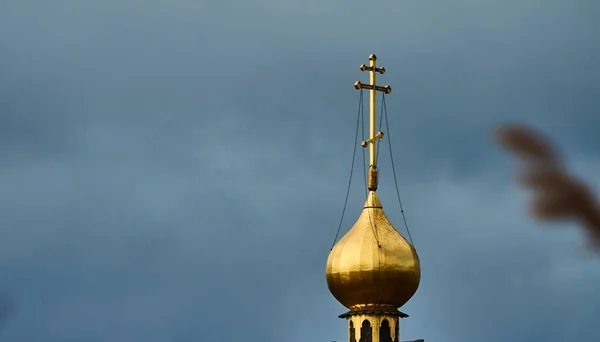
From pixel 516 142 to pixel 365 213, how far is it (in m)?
27.3

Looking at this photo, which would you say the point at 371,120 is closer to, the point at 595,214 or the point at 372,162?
the point at 372,162

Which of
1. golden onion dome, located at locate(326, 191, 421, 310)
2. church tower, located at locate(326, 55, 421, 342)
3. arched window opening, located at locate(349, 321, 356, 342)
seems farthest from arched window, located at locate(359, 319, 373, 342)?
golden onion dome, located at locate(326, 191, 421, 310)

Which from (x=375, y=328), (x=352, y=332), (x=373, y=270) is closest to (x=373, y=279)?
(x=373, y=270)

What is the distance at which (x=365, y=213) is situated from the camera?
103 feet

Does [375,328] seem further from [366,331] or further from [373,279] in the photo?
[373,279]

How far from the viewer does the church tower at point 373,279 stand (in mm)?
29812

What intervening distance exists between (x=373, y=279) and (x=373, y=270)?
201 millimetres

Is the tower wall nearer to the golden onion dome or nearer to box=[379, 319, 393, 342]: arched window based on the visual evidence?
box=[379, 319, 393, 342]: arched window

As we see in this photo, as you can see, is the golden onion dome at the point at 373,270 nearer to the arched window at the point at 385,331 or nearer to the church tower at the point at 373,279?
the church tower at the point at 373,279

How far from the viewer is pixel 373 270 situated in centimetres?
2978

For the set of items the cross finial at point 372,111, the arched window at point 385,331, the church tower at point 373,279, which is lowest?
the arched window at point 385,331

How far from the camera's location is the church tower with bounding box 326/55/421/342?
1174 inches

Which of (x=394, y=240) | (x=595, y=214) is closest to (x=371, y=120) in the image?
(x=394, y=240)

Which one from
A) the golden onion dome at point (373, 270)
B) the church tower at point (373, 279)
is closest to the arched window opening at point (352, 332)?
the church tower at point (373, 279)
